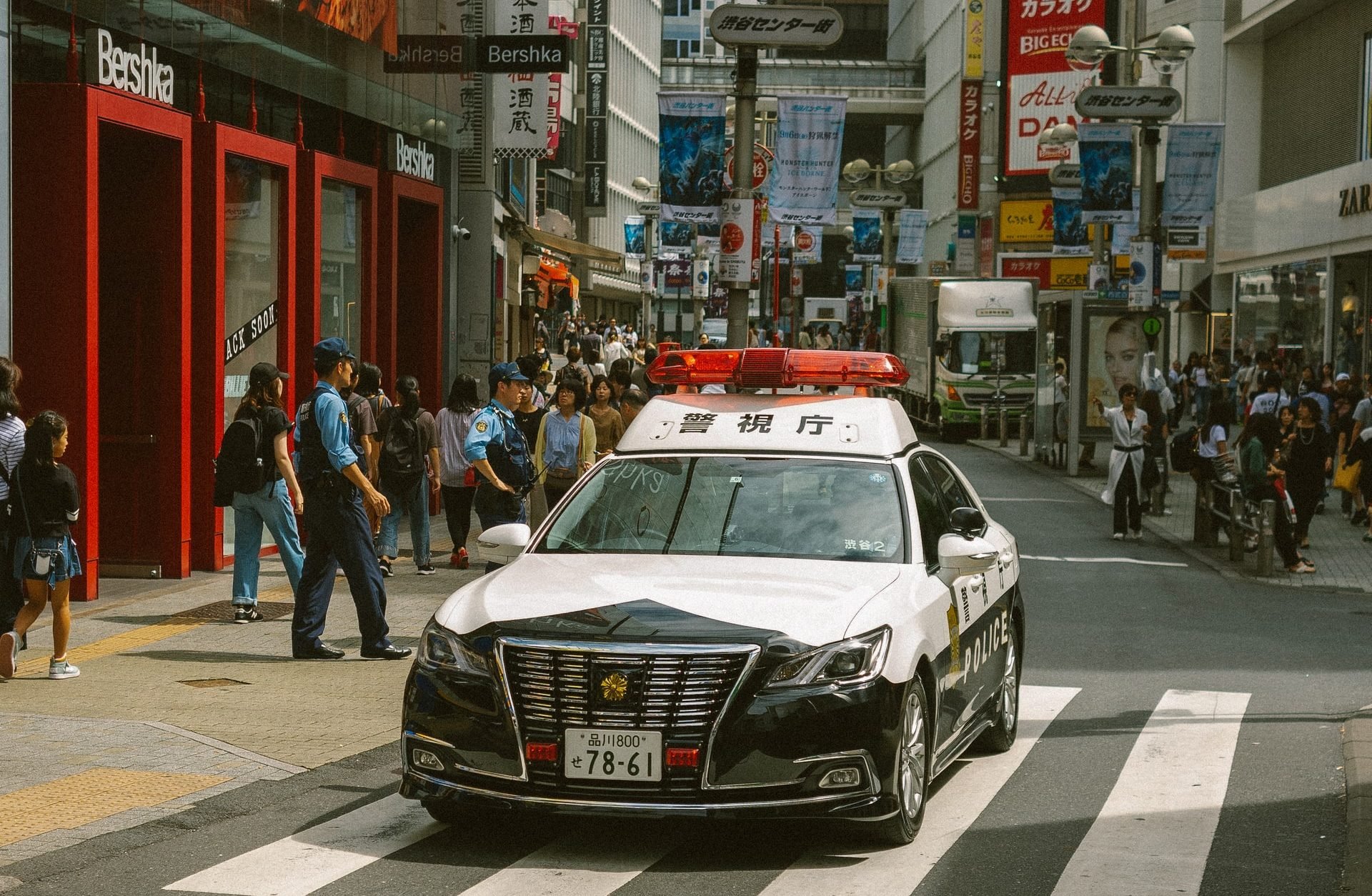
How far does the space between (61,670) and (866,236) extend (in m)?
53.7

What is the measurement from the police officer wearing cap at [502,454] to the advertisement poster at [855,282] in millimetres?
66394

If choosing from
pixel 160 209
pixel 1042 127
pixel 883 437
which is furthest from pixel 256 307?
pixel 1042 127

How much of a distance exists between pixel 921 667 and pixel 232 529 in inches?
416

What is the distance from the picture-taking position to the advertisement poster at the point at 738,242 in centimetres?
1730

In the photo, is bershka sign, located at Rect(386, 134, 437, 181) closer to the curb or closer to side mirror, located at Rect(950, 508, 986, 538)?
Answer: the curb

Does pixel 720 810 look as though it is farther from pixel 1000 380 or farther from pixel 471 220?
pixel 1000 380

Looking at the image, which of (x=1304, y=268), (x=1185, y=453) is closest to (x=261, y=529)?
(x=1185, y=453)

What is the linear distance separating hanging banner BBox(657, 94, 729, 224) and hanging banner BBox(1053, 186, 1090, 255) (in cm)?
2698

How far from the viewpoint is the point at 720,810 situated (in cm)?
630

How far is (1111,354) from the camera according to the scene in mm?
29828

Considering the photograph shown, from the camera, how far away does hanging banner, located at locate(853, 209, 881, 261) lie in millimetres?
62062

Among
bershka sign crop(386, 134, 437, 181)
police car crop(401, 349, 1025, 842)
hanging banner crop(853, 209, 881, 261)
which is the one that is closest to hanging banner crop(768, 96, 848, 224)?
bershka sign crop(386, 134, 437, 181)

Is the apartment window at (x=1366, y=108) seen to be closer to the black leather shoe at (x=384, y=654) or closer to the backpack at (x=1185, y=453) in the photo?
the backpack at (x=1185, y=453)

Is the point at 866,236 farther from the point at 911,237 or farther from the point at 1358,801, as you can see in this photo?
the point at 1358,801
